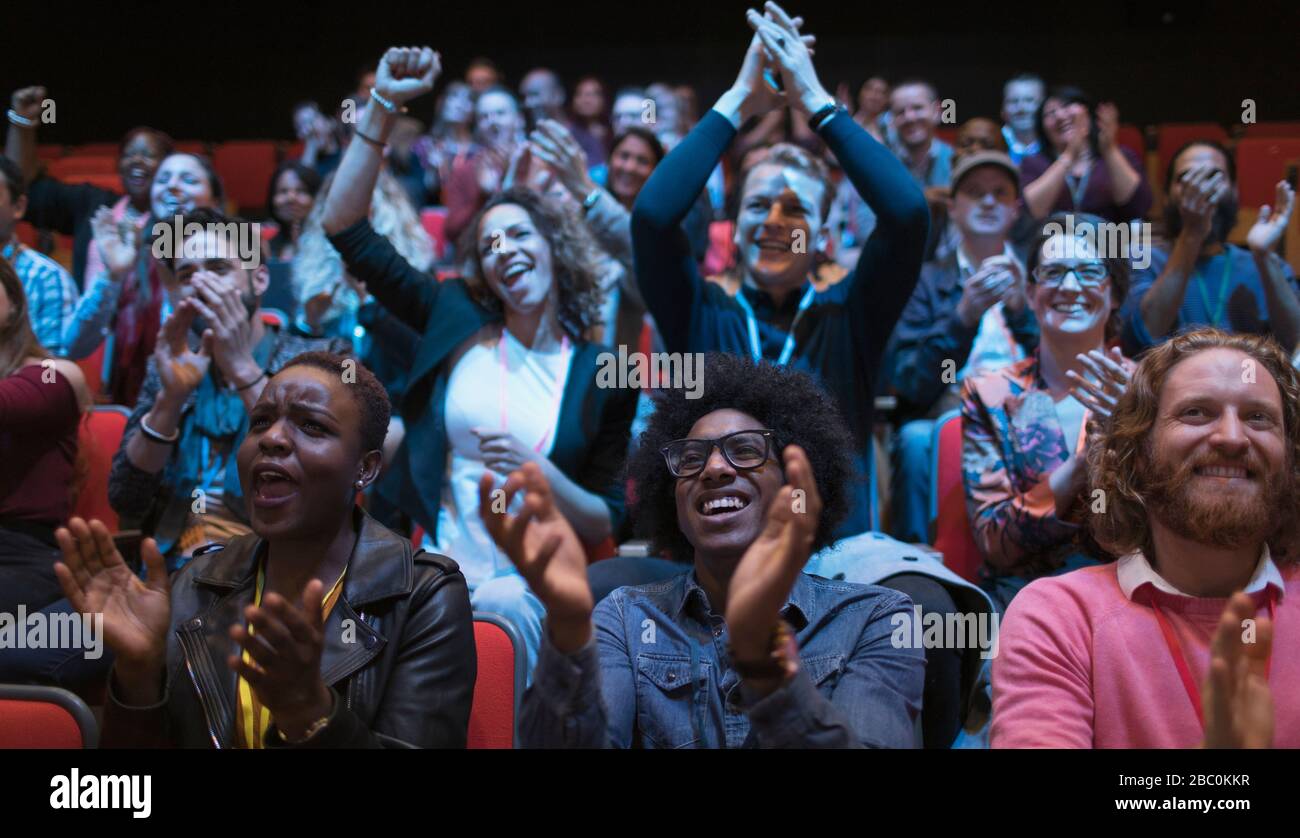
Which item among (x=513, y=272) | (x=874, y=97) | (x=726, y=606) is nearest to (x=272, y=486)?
(x=726, y=606)

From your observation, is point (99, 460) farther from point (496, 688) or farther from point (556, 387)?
point (496, 688)

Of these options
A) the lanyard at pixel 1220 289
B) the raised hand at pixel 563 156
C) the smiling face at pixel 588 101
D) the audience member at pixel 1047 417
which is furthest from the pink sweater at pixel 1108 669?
the smiling face at pixel 588 101

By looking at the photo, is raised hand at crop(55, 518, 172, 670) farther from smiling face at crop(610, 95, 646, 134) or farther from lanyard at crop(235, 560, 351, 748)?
smiling face at crop(610, 95, 646, 134)

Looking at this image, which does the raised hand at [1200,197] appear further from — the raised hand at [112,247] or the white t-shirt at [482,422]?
the raised hand at [112,247]

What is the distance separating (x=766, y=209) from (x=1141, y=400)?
1199 millimetres

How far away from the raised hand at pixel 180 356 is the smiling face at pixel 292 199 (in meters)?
1.80

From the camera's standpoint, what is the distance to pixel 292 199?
4344 mm

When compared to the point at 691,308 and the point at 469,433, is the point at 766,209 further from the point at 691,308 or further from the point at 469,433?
the point at 469,433

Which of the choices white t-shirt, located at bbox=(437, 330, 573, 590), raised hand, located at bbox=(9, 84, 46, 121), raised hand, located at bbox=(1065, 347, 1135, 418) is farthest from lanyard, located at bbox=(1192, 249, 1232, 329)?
raised hand, located at bbox=(9, 84, 46, 121)

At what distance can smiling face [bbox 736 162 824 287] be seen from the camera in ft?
9.00

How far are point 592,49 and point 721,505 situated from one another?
16.2 feet

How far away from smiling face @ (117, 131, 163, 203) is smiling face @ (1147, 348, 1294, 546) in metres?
3.35

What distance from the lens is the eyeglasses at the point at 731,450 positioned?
6.15ft
